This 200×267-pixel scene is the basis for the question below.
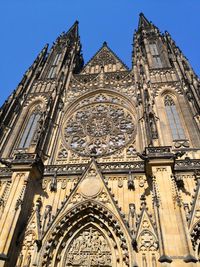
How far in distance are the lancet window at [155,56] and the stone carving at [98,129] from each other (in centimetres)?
505

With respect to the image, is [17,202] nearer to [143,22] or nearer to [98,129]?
[98,129]

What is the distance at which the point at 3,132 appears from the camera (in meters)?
13.6

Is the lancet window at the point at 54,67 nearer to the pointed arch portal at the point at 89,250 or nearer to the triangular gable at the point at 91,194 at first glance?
the triangular gable at the point at 91,194

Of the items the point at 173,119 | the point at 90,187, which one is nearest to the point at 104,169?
the point at 90,187

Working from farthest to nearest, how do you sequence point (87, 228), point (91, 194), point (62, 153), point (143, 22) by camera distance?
1. point (143, 22)
2. point (62, 153)
3. point (91, 194)
4. point (87, 228)

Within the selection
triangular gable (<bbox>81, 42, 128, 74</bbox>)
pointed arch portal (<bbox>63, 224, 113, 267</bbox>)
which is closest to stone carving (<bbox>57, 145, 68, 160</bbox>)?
pointed arch portal (<bbox>63, 224, 113, 267</bbox>)

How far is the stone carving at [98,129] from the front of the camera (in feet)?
41.7

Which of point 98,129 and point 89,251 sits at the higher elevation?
point 98,129

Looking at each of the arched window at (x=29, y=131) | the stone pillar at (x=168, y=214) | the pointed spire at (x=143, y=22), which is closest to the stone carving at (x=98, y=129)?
the arched window at (x=29, y=131)

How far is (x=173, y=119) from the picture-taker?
43.9 ft

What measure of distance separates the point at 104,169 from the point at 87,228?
2497mm

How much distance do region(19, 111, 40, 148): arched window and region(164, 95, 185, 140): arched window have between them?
7.36 m

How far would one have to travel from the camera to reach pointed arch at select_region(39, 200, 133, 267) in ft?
28.1

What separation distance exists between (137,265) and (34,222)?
156 inches
